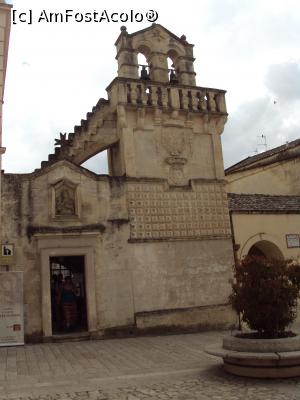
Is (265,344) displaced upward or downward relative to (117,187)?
downward

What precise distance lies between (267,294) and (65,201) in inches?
281

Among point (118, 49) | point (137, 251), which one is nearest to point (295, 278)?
point (137, 251)

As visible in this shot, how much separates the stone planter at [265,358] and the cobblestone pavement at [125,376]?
0.46ft

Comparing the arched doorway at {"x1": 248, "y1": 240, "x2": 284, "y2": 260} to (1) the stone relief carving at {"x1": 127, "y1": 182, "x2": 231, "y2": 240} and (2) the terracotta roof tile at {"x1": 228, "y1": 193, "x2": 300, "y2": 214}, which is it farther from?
→ (1) the stone relief carving at {"x1": 127, "y1": 182, "x2": 231, "y2": 240}

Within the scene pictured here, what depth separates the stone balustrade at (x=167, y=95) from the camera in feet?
46.8

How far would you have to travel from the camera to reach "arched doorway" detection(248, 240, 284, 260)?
15.9 meters

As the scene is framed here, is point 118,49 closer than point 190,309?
No

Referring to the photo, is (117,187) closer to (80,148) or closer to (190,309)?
(80,148)

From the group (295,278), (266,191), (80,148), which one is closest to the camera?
(295,278)

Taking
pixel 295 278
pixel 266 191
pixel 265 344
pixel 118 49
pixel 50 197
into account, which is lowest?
pixel 265 344

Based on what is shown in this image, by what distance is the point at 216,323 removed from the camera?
13750mm

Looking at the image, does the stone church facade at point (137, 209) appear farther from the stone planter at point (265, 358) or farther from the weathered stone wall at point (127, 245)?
the stone planter at point (265, 358)

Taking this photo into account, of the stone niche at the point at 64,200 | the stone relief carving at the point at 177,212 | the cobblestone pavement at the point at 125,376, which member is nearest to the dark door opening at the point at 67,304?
the stone niche at the point at 64,200

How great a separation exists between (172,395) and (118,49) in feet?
38.6
